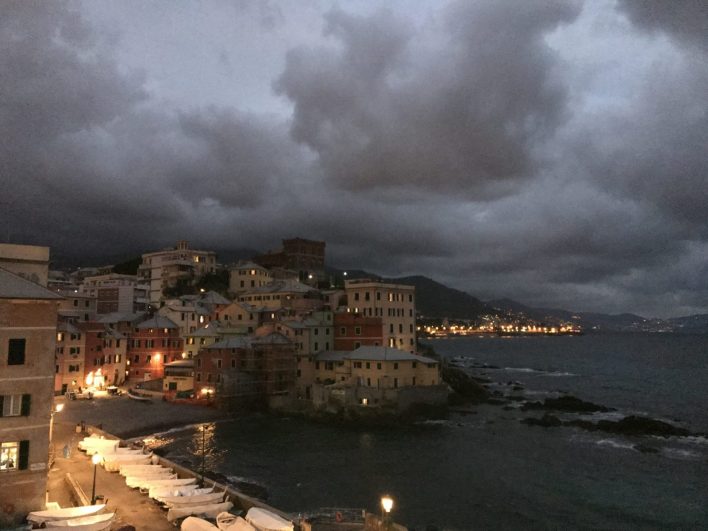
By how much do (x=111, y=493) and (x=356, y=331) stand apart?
57797 mm

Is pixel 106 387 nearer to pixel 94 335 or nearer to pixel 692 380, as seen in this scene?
pixel 94 335

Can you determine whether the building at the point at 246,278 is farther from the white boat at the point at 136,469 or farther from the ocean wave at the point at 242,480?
the white boat at the point at 136,469

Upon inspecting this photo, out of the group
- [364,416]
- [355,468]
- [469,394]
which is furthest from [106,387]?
[469,394]

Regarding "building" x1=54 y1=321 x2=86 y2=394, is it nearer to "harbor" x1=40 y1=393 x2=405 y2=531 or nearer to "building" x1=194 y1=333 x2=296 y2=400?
"building" x1=194 y1=333 x2=296 y2=400

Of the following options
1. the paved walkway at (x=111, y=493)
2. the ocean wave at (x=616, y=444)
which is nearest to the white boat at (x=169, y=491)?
the paved walkway at (x=111, y=493)

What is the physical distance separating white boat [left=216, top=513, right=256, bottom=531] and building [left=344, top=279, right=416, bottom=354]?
63792 mm

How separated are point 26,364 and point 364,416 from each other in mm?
49339

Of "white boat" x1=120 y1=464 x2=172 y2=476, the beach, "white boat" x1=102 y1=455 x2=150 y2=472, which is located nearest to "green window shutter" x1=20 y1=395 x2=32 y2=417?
"white boat" x1=120 y1=464 x2=172 y2=476

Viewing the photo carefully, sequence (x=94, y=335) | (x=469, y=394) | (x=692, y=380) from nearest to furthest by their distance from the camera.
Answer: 1. (x=94, y=335)
2. (x=469, y=394)
3. (x=692, y=380)

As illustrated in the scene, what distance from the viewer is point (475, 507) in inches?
1619

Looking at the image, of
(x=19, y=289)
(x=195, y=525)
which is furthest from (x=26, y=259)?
(x=195, y=525)

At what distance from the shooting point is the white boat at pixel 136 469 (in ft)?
112

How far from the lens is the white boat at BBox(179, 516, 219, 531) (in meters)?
24.8

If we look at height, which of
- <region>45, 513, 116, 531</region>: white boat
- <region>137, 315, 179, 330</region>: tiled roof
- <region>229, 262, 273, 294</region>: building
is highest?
<region>229, 262, 273, 294</region>: building
